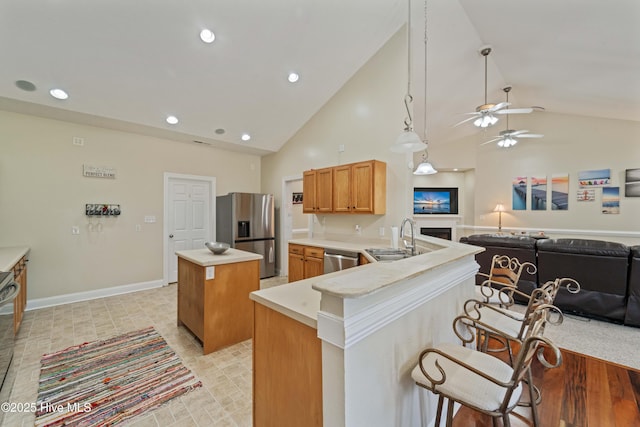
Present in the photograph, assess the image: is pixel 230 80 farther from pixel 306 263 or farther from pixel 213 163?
pixel 306 263

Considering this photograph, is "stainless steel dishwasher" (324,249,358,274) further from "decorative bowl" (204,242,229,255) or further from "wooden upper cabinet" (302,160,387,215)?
"decorative bowl" (204,242,229,255)

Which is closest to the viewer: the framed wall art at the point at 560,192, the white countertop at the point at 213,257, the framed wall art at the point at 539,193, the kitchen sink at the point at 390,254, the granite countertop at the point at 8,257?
the granite countertop at the point at 8,257

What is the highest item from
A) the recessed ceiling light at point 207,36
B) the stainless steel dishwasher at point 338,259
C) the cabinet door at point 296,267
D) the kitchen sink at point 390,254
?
the recessed ceiling light at point 207,36

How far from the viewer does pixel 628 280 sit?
10.3ft

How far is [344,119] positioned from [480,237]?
2965mm

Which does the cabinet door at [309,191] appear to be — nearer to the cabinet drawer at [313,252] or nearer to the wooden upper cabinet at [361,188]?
the wooden upper cabinet at [361,188]

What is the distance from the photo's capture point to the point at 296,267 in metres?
4.57

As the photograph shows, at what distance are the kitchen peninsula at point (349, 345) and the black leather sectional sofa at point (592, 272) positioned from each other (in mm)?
3045

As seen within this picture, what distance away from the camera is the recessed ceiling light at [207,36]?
3.23m

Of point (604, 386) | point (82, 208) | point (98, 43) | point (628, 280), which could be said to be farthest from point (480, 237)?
point (82, 208)

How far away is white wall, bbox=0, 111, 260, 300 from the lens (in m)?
3.73

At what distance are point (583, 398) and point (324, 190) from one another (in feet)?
12.1

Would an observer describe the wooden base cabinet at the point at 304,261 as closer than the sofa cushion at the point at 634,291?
No

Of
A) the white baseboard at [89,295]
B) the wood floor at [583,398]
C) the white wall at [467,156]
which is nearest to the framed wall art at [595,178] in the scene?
the white wall at [467,156]
